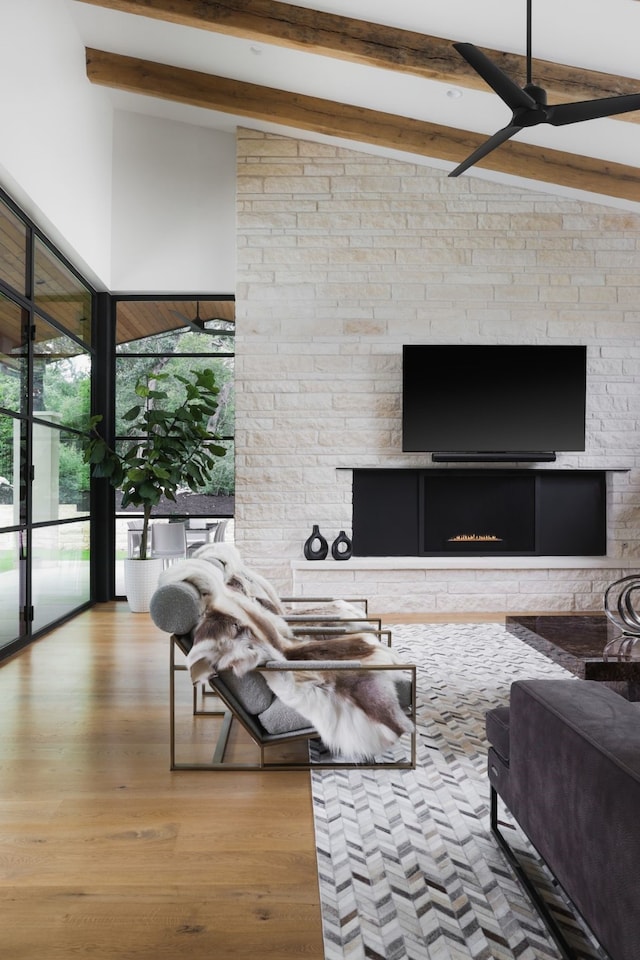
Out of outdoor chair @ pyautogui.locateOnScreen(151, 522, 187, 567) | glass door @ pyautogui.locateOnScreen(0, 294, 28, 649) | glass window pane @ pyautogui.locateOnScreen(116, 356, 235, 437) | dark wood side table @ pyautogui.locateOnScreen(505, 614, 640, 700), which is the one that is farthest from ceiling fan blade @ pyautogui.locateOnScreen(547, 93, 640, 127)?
outdoor chair @ pyautogui.locateOnScreen(151, 522, 187, 567)

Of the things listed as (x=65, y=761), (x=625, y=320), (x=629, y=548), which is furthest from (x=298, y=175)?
(x=65, y=761)

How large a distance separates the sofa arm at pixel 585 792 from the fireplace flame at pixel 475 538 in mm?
4155

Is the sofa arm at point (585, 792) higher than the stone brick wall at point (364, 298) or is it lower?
lower

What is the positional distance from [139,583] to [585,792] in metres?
4.87

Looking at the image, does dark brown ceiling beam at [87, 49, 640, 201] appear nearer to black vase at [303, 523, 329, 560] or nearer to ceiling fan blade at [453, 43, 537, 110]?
ceiling fan blade at [453, 43, 537, 110]

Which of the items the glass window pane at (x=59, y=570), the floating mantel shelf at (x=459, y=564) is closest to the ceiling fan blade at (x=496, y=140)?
the floating mantel shelf at (x=459, y=564)

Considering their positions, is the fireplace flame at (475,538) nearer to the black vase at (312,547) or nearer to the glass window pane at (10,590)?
the black vase at (312,547)

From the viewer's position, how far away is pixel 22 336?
4.55 meters

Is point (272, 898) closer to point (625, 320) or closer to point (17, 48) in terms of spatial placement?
point (17, 48)

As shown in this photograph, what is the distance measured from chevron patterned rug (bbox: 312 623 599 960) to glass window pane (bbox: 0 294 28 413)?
3079 millimetres

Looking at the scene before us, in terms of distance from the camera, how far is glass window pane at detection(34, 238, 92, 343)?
4863mm

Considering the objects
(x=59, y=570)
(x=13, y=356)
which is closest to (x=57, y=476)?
(x=59, y=570)

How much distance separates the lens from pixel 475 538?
596 centimetres

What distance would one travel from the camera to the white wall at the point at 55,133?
3.96 metres
